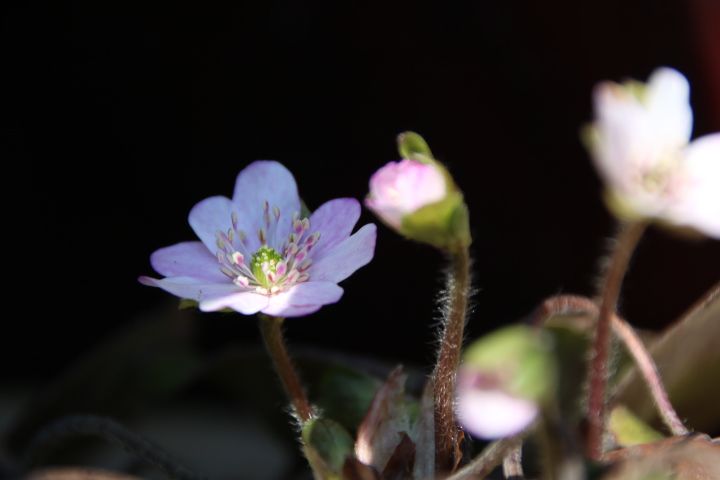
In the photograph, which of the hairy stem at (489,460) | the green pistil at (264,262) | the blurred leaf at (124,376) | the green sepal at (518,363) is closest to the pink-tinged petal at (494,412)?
the green sepal at (518,363)

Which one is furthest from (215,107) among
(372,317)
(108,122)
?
(372,317)

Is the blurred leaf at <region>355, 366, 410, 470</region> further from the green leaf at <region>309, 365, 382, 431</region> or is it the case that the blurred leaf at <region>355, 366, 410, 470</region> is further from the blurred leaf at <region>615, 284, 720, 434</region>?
the blurred leaf at <region>615, 284, 720, 434</region>

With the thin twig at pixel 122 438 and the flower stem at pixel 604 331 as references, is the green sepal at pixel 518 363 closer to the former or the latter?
the flower stem at pixel 604 331

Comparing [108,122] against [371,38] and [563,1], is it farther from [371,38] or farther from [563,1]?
[563,1]

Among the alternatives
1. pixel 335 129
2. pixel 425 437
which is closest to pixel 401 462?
pixel 425 437

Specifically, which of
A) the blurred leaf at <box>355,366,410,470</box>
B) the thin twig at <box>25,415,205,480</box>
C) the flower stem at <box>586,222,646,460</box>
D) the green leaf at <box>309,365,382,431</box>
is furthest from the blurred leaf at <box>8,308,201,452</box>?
the flower stem at <box>586,222,646,460</box>

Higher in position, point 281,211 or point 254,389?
point 281,211
